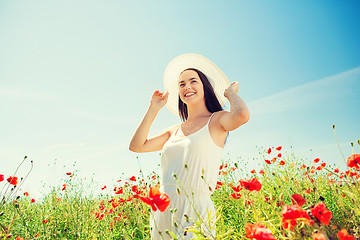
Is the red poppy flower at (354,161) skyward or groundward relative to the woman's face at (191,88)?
groundward

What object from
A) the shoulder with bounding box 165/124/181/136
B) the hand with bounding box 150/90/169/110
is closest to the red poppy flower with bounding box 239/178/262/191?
the shoulder with bounding box 165/124/181/136

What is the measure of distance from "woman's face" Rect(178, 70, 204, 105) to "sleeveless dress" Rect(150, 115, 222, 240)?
39 cm

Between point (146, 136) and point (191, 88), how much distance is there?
0.61 metres

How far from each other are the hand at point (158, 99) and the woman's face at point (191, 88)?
26 centimetres

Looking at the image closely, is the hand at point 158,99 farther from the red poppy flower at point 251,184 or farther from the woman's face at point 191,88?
the red poppy flower at point 251,184

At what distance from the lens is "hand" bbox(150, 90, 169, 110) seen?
2.43m

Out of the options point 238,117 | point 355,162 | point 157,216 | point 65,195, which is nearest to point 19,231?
point 65,195

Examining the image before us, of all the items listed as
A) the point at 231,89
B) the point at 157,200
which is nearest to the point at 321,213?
the point at 157,200

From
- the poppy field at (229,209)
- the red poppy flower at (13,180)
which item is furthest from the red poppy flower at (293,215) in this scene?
the red poppy flower at (13,180)

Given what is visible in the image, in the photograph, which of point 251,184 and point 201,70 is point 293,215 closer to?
point 251,184

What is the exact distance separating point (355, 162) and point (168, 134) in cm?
150

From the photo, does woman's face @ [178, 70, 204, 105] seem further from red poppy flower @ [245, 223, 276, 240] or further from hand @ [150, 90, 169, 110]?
red poppy flower @ [245, 223, 276, 240]

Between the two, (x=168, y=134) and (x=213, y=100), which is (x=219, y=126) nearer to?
(x=213, y=100)

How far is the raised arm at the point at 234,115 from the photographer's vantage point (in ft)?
5.53
